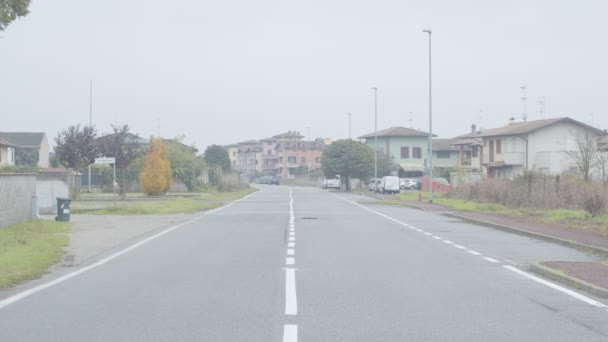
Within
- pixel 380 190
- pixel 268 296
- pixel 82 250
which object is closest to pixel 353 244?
pixel 82 250

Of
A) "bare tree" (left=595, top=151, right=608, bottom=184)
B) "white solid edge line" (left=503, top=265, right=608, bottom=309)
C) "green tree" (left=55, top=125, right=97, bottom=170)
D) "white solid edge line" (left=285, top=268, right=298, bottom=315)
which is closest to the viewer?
"white solid edge line" (left=285, top=268, right=298, bottom=315)

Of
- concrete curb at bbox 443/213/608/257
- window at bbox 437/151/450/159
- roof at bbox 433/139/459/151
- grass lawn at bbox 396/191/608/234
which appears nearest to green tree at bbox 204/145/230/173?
roof at bbox 433/139/459/151

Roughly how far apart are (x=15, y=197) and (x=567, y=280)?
56.4 feet

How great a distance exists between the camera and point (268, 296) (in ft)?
34.3

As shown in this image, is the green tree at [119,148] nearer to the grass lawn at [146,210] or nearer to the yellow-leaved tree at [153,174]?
the yellow-leaved tree at [153,174]

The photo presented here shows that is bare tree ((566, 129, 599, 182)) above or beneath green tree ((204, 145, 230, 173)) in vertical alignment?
beneath

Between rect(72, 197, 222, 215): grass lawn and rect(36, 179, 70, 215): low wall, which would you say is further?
rect(72, 197, 222, 215): grass lawn

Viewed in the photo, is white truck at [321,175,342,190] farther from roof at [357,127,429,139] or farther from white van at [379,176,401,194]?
white van at [379,176,401,194]

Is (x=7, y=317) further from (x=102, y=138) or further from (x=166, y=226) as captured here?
(x=102, y=138)

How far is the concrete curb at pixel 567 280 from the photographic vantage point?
35.3ft

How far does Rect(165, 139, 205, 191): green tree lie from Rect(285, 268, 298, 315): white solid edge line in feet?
180

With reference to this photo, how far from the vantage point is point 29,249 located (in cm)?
1625

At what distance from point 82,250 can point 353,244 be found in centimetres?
684

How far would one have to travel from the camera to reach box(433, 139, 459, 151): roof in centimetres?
9979
